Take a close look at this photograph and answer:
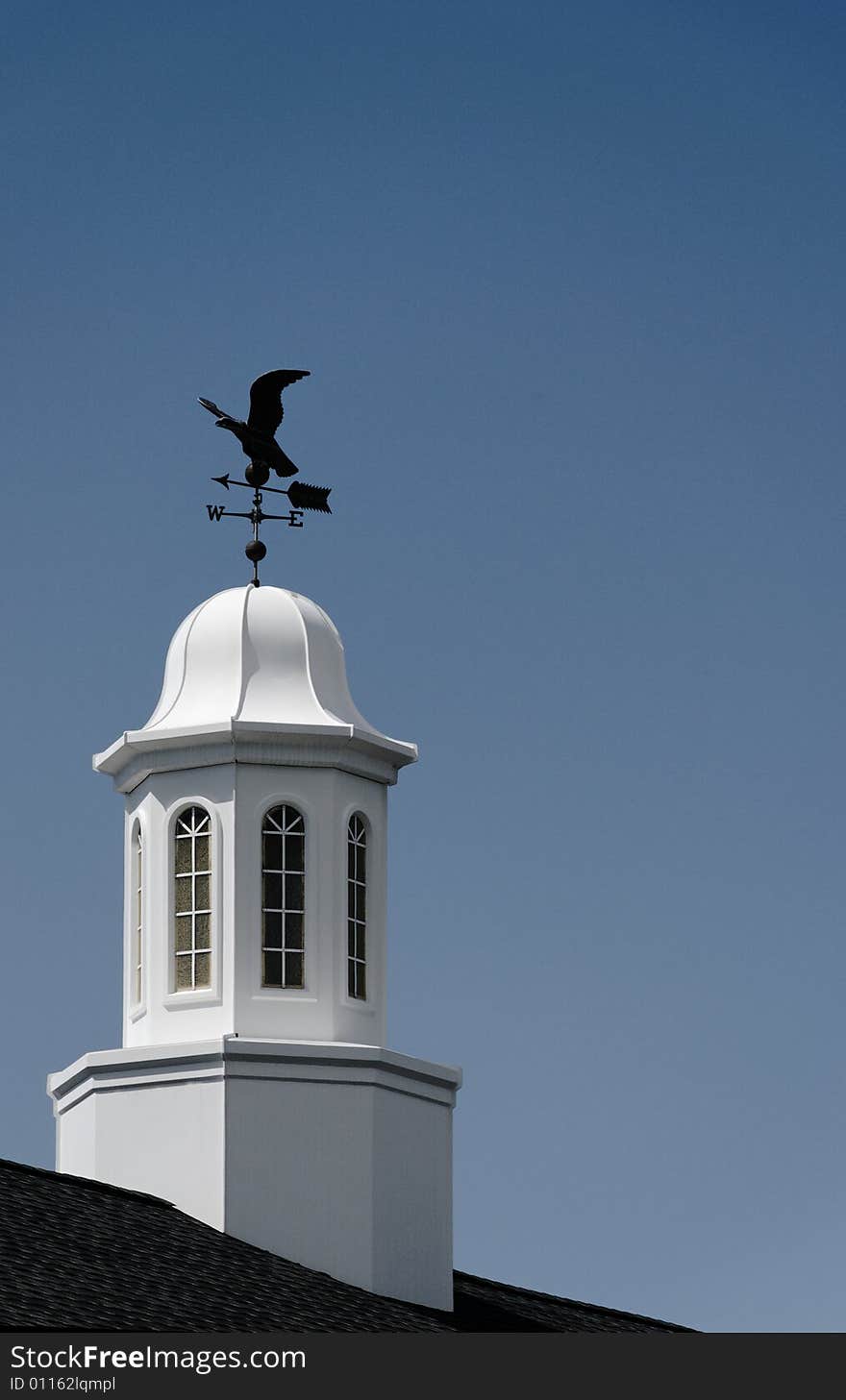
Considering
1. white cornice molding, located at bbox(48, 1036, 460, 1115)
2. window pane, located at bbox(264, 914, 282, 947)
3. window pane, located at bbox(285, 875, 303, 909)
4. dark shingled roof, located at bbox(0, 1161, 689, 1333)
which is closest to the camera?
dark shingled roof, located at bbox(0, 1161, 689, 1333)

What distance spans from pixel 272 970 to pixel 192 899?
1181mm

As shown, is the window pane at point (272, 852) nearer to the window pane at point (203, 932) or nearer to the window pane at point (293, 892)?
the window pane at point (293, 892)

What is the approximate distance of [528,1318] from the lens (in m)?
38.2

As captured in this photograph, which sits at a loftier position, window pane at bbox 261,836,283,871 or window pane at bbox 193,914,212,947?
window pane at bbox 261,836,283,871

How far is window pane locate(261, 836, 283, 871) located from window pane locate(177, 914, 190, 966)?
3.33 ft

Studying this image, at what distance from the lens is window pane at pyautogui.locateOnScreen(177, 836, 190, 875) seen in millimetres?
37281

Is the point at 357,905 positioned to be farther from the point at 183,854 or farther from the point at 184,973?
the point at 184,973

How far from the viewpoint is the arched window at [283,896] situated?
36.8 m

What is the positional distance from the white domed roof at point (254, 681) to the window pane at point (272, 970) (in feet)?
7.06

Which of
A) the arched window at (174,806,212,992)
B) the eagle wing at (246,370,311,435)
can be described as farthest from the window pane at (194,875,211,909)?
the eagle wing at (246,370,311,435)

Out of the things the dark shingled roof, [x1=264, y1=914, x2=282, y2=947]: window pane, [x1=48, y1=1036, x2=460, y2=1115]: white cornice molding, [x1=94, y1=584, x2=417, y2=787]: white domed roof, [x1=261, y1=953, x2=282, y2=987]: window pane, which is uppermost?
[x1=94, y1=584, x2=417, y2=787]: white domed roof

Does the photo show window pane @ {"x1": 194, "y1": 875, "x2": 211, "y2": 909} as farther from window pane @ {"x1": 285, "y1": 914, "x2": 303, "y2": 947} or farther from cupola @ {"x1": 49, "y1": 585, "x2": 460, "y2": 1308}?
window pane @ {"x1": 285, "y1": 914, "x2": 303, "y2": 947}

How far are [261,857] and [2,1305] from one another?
982cm

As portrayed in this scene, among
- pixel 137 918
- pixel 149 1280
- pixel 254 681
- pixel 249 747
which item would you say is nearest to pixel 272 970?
pixel 137 918
